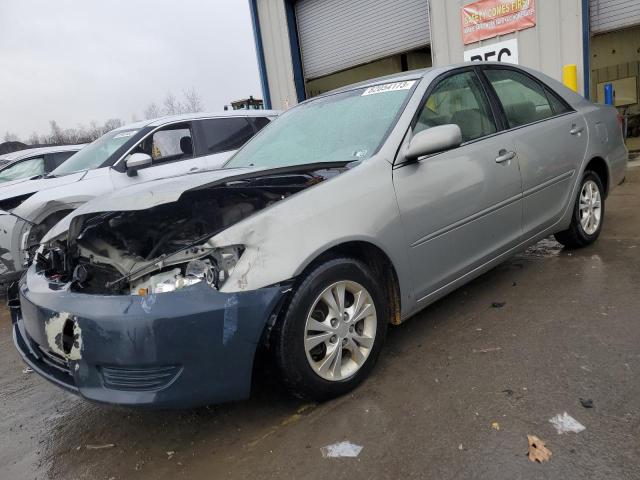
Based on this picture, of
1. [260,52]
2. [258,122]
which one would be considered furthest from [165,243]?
[260,52]

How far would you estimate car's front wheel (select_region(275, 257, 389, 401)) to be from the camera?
7.21 feet

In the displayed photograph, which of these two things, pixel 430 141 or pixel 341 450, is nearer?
pixel 341 450

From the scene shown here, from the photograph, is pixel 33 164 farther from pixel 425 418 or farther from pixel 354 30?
pixel 425 418

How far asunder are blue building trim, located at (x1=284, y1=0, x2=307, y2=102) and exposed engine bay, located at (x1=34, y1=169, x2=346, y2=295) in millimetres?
9754

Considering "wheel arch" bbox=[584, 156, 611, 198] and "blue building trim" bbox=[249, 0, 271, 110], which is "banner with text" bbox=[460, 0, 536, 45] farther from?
"blue building trim" bbox=[249, 0, 271, 110]

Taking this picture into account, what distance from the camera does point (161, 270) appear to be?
2168 mm

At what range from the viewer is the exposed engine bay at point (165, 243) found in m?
2.11

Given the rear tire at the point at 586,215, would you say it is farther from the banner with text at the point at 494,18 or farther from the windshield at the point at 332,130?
the banner with text at the point at 494,18

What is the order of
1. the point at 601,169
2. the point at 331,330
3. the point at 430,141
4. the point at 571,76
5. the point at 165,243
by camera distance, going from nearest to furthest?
the point at 331,330, the point at 165,243, the point at 430,141, the point at 601,169, the point at 571,76

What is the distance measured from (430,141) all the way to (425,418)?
141 cm

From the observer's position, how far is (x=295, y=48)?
12.0 meters

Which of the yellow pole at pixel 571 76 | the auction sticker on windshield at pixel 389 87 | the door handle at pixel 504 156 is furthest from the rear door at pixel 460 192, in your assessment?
the yellow pole at pixel 571 76

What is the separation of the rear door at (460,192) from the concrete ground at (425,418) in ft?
1.47

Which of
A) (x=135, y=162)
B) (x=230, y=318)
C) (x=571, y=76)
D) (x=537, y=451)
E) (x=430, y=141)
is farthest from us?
(x=571, y=76)
